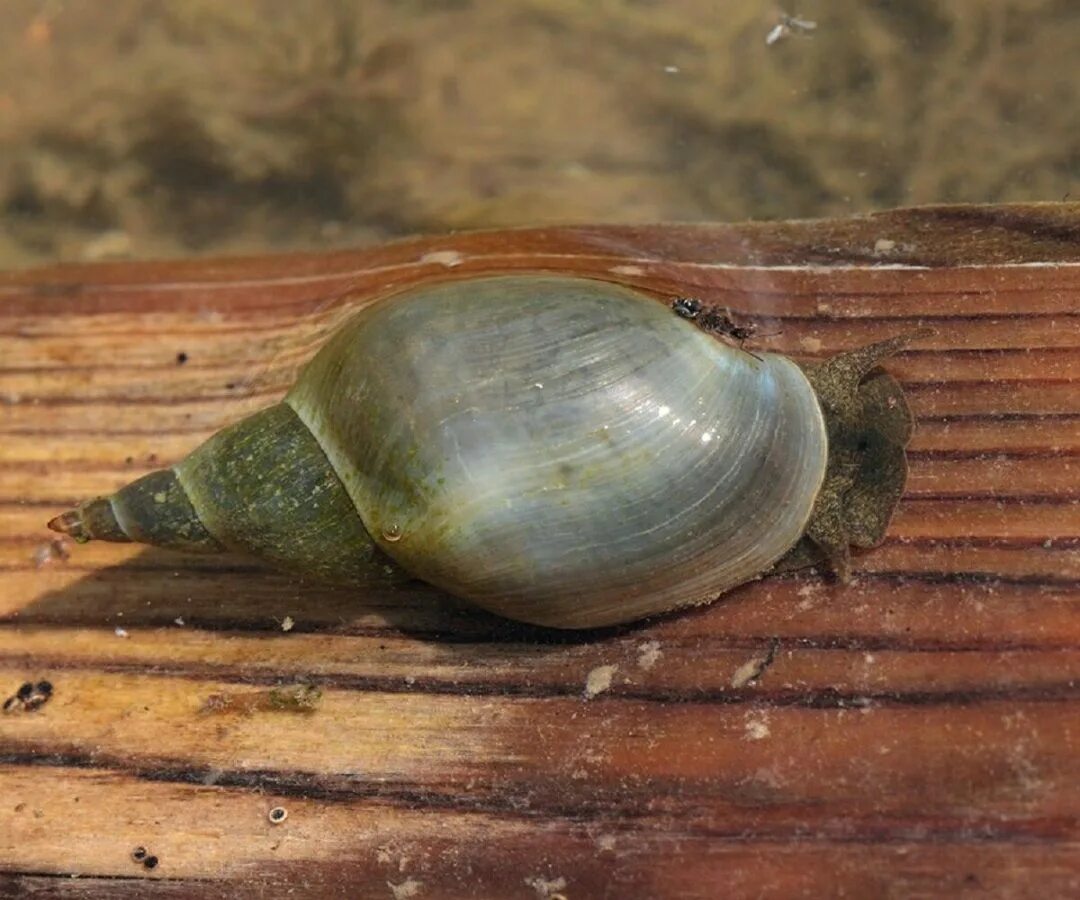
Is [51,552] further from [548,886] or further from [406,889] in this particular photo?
[548,886]

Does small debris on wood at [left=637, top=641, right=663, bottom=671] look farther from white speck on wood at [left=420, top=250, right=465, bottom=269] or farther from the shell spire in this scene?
white speck on wood at [left=420, top=250, right=465, bottom=269]

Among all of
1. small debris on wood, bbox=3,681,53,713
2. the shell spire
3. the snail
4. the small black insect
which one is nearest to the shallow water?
the small black insect

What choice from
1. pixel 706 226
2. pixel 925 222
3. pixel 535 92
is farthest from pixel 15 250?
pixel 925 222

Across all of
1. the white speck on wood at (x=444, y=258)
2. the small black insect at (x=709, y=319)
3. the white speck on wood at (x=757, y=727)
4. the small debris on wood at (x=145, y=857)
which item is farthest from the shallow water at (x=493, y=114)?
the small debris on wood at (x=145, y=857)

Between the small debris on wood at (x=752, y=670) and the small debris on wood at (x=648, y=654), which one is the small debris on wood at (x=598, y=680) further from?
the small debris on wood at (x=752, y=670)

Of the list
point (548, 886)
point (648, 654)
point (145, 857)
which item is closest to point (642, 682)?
point (648, 654)
